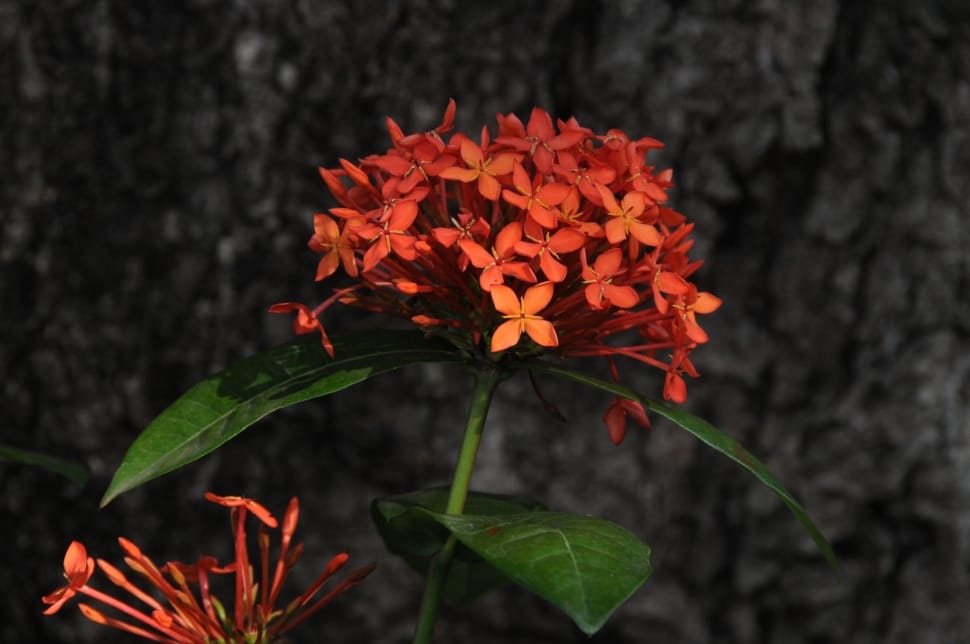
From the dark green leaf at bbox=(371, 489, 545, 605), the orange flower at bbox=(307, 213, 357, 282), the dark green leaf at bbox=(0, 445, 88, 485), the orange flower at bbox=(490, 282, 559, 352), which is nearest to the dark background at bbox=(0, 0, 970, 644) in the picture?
the dark green leaf at bbox=(0, 445, 88, 485)

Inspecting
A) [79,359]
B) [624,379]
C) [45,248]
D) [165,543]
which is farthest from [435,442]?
[45,248]

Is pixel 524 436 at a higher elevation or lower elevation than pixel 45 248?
lower

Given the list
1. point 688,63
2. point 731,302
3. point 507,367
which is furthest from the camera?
point 731,302

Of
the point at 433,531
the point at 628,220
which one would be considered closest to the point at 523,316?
the point at 628,220

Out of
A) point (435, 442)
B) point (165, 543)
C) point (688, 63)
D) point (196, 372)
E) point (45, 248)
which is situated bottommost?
point (165, 543)

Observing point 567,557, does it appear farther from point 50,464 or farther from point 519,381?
point 519,381

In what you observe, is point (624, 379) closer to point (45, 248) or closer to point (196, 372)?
point (196, 372)
